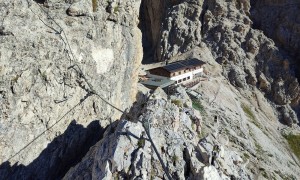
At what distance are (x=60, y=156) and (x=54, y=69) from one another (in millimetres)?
10480

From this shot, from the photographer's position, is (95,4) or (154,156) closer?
(154,156)

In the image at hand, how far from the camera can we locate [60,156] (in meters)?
40.5

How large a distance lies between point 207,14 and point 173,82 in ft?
137

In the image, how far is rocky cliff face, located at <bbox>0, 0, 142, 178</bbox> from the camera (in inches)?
1416

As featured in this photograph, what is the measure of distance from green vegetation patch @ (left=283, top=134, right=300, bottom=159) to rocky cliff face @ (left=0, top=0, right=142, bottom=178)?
5783 cm

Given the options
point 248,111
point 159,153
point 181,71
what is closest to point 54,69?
point 159,153

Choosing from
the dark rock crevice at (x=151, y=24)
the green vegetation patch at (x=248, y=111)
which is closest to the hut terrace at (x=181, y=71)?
the green vegetation patch at (x=248, y=111)

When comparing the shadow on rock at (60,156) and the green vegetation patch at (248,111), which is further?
the green vegetation patch at (248,111)

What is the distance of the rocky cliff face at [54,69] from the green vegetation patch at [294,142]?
5783 centimetres

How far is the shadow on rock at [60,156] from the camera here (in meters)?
35.7

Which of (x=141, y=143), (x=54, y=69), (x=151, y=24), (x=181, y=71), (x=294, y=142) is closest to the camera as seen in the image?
(x=141, y=143)

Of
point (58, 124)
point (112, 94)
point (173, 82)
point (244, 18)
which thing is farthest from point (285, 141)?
point (58, 124)

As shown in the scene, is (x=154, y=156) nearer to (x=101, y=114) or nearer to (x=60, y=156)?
(x=60, y=156)

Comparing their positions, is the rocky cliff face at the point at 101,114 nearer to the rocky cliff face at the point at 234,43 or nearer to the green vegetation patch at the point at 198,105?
the green vegetation patch at the point at 198,105
